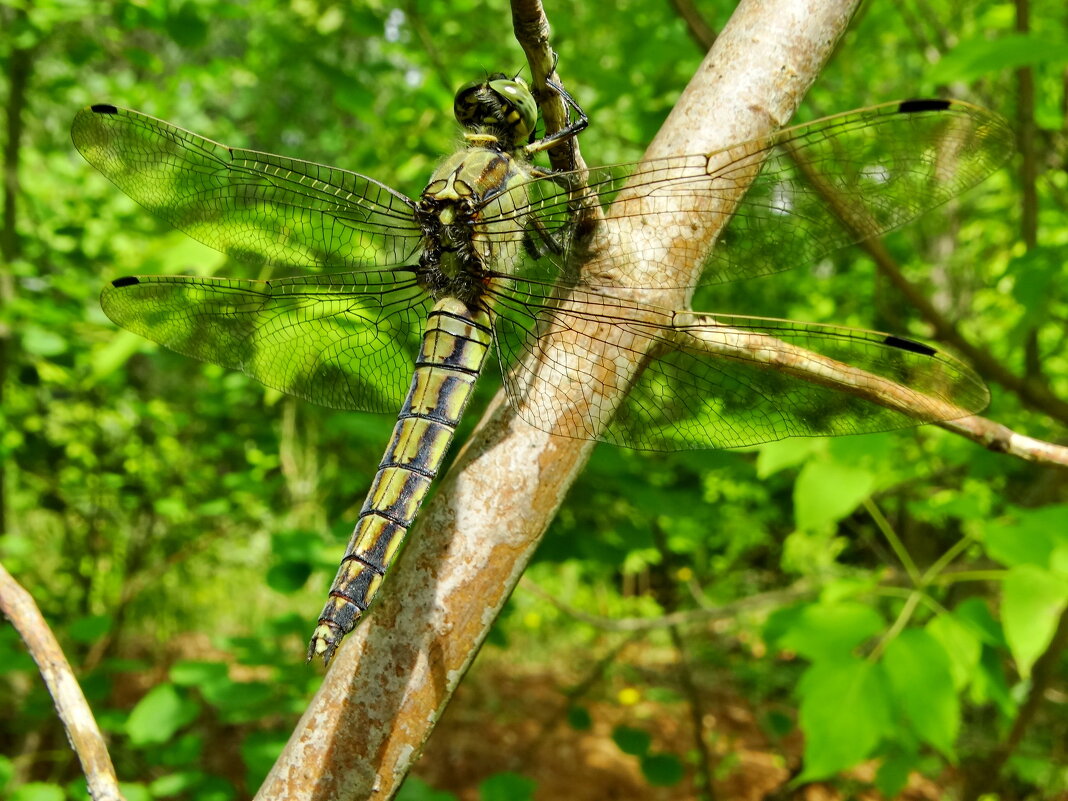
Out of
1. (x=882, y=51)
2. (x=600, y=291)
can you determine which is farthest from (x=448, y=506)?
(x=882, y=51)

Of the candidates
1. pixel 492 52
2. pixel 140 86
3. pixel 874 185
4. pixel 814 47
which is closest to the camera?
pixel 814 47

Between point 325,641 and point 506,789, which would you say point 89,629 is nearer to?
point 506,789

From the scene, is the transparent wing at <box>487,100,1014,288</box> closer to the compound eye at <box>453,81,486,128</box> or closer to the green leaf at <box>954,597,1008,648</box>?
the compound eye at <box>453,81,486,128</box>

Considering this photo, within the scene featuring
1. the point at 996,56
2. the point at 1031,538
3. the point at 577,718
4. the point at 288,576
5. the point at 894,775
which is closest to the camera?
the point at 996,56

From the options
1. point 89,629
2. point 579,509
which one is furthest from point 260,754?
point 579,509

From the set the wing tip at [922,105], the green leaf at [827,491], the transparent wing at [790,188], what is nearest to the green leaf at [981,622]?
the green leaf at [827,491]

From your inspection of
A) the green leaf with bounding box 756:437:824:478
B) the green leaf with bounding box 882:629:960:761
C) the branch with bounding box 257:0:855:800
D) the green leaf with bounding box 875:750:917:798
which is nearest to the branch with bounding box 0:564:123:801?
the branch with bounding box 257:0:855:800

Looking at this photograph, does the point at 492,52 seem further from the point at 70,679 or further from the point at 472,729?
the point at 472,729
